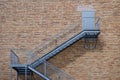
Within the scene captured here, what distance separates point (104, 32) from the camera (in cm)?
1206

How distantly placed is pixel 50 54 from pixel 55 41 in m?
1.07

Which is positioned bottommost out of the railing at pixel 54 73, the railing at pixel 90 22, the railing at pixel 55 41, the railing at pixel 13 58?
the railing at pixel 54 73

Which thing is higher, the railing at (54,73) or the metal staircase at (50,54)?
the metal staircase at (50,54)

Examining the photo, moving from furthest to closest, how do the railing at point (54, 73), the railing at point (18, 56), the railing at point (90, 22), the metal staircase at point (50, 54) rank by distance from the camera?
the railing at point (90, 22), the railing at point (18, 56), the railing at point (54, 73), the metal staircase at point (50, 54)

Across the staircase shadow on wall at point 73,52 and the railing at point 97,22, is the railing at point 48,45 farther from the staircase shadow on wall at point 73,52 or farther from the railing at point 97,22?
the staircase shadow on wall at point 73,52

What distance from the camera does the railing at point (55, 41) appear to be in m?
12.0

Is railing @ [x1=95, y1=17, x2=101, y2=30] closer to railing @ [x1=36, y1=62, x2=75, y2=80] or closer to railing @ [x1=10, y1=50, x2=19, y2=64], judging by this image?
railing @ [x1=36, y1=62, x2=75, y2=80]

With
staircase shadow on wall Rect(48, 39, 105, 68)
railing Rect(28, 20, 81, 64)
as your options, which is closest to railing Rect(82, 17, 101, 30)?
railing Rect(28, 20, 81, 64)

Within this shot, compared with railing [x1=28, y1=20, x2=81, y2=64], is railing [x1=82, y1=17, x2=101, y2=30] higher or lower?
higher

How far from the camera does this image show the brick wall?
472 inches

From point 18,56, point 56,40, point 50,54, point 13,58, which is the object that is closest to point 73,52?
point 56,40

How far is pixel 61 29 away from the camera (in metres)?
12.1

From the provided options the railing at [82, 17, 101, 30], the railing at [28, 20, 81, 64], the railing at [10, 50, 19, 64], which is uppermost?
the railing at [82, 17, 101, 30]

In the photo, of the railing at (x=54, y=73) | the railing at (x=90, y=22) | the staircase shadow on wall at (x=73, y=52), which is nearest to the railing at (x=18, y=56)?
the railing at (x=54, y=73)
